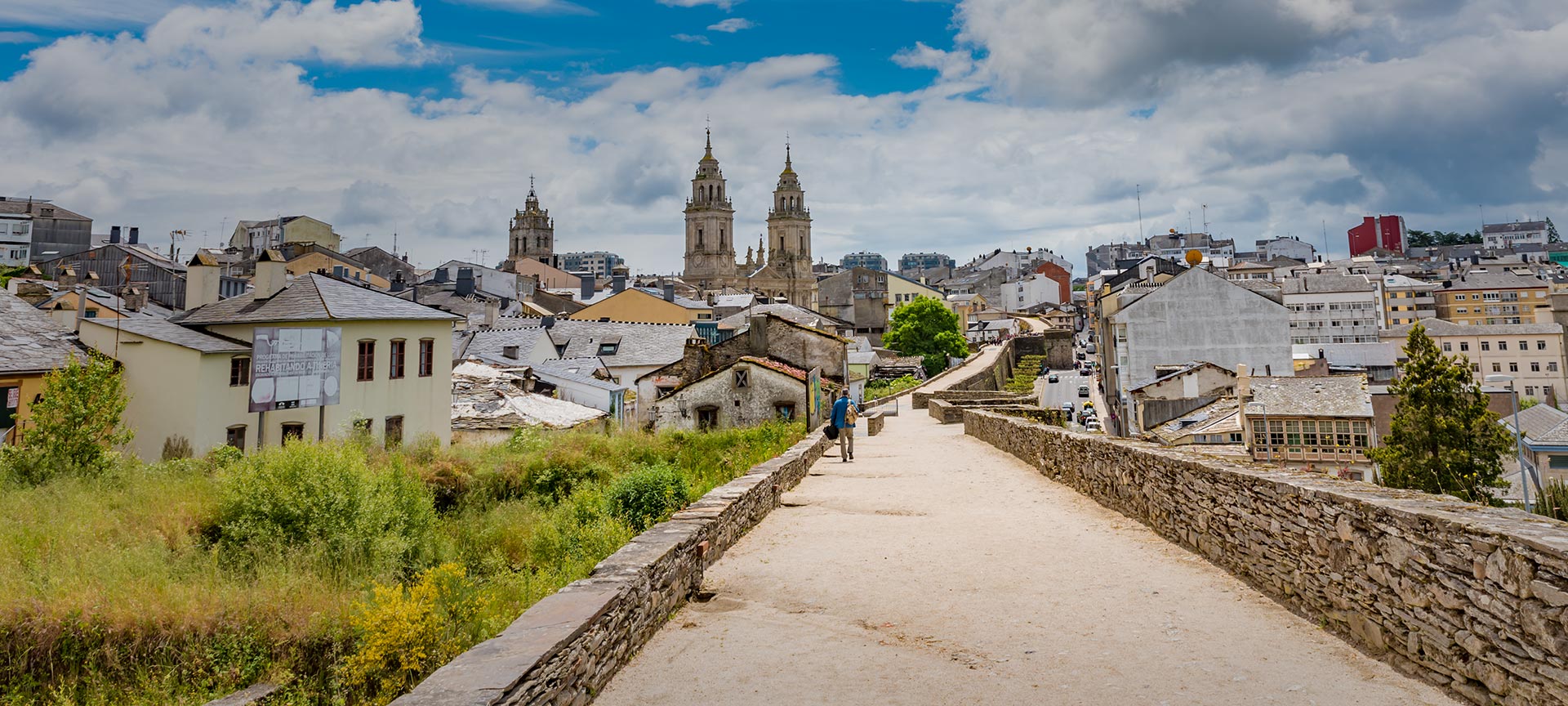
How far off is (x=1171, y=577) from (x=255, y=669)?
7869 millimetres

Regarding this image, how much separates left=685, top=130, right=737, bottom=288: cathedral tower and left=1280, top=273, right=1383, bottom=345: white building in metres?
82.5

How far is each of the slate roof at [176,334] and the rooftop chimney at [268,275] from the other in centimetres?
207

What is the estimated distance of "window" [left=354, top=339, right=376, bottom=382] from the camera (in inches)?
886

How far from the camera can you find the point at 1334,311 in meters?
77.9

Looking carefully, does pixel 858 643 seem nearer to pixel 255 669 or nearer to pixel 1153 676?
pixel 1153 676

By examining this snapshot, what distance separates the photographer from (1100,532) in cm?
927

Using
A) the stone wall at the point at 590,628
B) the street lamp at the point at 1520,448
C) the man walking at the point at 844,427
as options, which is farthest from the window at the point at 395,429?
the street lamp at the point at 1520,448

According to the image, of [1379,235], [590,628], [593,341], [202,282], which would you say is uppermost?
[1379,235]

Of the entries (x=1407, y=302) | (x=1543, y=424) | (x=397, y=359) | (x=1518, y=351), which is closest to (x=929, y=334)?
(x=1543, y=424)

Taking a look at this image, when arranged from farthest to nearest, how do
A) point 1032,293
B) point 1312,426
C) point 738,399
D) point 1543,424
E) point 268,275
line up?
1. point 1032,293
2. point 1543,424
3. point 1312,426
4. point 738,399
5. point 268,275

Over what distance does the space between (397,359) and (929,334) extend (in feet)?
198

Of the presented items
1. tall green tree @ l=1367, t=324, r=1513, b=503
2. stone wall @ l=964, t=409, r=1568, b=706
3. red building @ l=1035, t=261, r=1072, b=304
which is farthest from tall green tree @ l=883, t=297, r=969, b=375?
stone wall @ l=964, t=409, r=1568, b=706

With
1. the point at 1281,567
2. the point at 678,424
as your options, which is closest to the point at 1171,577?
the point at 1281,567

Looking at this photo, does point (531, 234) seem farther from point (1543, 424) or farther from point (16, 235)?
point (1543, 424)
